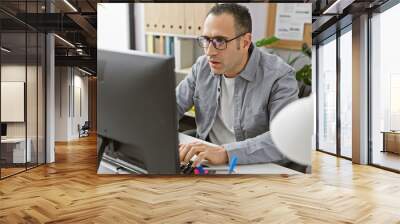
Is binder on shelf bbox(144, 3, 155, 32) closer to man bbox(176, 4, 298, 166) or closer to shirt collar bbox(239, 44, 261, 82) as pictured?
man bbox(176, 4, 298, 166)

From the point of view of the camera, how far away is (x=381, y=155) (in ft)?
24.4

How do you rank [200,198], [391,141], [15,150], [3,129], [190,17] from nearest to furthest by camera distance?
[200,198] → [190,17] → [3,129] → [15,150] → [391,141]

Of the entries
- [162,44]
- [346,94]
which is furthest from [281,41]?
[346,94]

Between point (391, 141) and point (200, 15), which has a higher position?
point (200, 15)

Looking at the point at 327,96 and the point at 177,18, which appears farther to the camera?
the point at 327,96

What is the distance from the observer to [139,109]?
5.88 m

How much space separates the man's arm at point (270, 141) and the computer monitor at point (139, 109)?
3.04 feet

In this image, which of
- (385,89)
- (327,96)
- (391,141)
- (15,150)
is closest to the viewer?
(15,150)

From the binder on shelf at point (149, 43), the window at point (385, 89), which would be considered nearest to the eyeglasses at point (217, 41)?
the binder on shelf at point (149, 43)

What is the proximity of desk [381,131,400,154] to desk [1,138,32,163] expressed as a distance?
6.33 metres

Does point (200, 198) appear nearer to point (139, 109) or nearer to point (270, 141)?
point (270, 141)

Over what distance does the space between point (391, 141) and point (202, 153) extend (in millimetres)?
3510

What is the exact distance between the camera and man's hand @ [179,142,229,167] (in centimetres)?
584

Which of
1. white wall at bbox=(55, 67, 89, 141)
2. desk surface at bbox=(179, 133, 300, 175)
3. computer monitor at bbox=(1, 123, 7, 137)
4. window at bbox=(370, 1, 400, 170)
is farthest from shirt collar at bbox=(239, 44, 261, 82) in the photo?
white wall at bbox=(55, 67, 89, 141)
